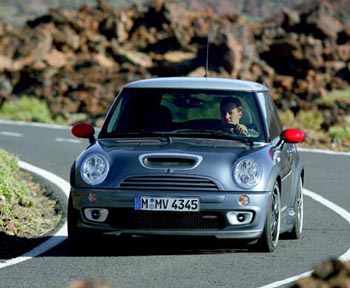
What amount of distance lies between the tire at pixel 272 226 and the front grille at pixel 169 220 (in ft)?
1.38

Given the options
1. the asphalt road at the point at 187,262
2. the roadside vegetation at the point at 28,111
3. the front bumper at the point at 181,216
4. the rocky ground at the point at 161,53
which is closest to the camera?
the asphalt road at the point at 187,262

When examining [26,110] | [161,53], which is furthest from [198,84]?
[161,53]

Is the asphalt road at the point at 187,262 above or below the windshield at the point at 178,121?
below

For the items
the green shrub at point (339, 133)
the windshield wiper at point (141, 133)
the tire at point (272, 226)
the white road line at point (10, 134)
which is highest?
the windshield wiper at point (141, 133)

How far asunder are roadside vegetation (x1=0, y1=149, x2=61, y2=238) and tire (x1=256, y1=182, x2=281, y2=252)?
227cm

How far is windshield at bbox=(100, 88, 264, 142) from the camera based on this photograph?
41.0ft

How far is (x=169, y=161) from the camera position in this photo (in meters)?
11.6

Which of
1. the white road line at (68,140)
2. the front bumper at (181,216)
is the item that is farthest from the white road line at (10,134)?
the front bumper at (181,216)

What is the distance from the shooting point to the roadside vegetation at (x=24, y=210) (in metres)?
13.1

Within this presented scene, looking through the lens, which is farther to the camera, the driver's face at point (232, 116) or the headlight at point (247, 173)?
the driver's face at point (232, 116)

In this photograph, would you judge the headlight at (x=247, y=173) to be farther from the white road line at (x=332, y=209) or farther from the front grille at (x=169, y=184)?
the white road line at (x=332, y=209)

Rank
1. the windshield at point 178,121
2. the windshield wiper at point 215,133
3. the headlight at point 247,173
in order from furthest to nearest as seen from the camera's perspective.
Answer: the windshield at point 178,121
the windshield wiper at point 215,133
the headlight at point 247,173

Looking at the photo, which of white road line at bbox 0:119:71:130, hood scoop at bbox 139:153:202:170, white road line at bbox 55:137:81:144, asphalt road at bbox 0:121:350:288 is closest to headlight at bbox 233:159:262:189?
hood scoop at bbox 139:153:202:170

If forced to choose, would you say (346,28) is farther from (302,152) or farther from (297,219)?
(297,219)
